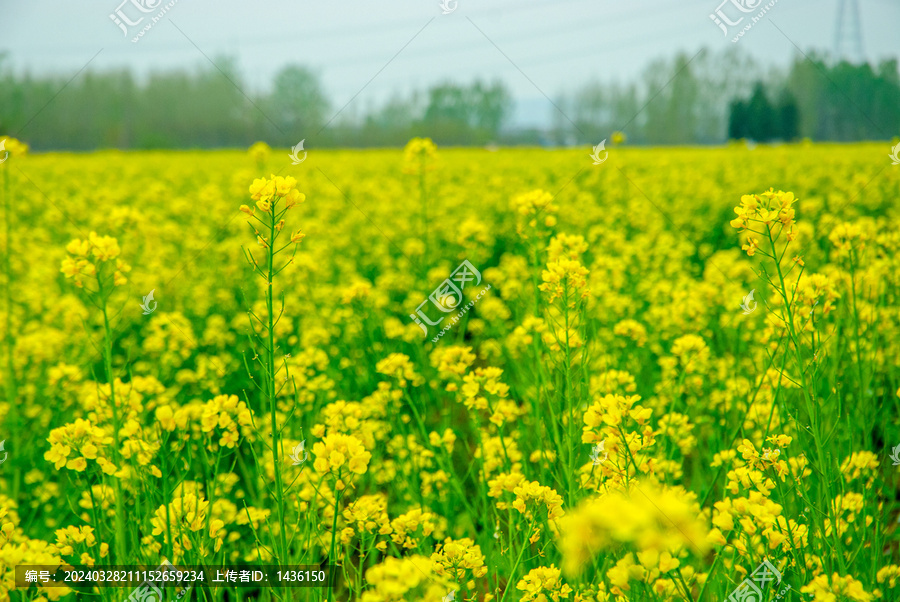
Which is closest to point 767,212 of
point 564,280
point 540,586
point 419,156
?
point 564,280

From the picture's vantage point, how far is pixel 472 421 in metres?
2.36

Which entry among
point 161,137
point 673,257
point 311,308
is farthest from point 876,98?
point 161,137

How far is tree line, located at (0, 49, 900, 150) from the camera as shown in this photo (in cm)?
1313

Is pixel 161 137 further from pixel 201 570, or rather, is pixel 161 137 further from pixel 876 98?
pixel 201 570

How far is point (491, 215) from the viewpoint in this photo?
295 inches

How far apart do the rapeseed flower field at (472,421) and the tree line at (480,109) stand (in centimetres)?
760

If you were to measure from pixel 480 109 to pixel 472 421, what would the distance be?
51.7 feet

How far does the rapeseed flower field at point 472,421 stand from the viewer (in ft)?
4.89

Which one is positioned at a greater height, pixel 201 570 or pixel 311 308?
pixel 311 308

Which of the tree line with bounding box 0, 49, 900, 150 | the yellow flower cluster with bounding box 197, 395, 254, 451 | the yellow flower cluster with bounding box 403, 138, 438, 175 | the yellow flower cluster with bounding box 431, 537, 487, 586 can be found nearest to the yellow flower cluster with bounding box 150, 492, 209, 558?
the yellow flower cluster with bounding box 197, 395, 254, 451

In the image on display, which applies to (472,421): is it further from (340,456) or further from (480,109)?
(480,109)

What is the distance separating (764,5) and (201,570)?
3.81 m

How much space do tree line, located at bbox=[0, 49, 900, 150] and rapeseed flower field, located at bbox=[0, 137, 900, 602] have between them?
760cm

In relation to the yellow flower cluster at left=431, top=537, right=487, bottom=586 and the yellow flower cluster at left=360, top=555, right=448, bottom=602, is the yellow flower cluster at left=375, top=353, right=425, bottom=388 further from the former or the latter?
the yellow flower cluster at left=360, top=555, right=448, bottom=602
